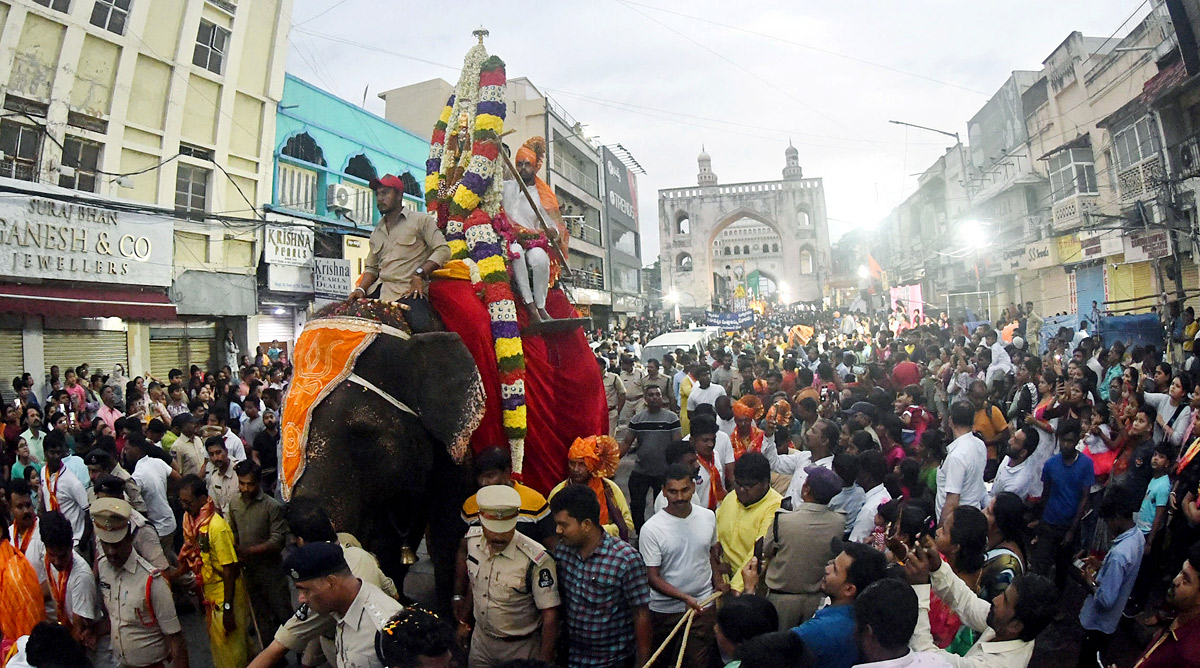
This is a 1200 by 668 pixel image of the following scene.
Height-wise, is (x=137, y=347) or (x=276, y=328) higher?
(x=276, y=328)

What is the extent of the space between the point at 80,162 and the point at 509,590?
13232 mm

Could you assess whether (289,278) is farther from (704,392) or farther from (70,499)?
(70,499)

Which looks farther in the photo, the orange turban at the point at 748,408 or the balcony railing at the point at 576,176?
the balcony railing at the point at 576,176

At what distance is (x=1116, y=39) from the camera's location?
65.5 ft

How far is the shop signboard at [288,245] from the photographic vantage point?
635 inches

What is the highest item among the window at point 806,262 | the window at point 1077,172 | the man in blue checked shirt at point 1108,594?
the window at point 806,262

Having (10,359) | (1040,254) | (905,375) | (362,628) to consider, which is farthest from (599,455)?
(1040,254)

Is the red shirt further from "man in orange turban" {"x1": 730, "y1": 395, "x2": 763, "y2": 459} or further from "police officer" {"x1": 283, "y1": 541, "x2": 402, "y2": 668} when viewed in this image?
"police officer" {"x1": 283, "y1": 541, "x2": 402, "y2": 668}

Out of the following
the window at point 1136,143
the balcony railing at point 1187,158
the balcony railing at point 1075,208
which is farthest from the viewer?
the balcony railing at point 1075,208

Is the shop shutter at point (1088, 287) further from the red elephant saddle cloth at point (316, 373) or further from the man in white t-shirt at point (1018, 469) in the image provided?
the red elephant saddle cloth at point (316, 373)

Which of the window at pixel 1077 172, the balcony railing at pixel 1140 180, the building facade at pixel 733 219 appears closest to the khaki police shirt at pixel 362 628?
the balcony railing at pixel 1140 180

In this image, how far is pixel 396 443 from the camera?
153 inches

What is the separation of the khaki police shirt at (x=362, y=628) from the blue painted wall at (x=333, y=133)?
50.6 feet

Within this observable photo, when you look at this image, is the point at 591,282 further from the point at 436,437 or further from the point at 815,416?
the point at 436,437
